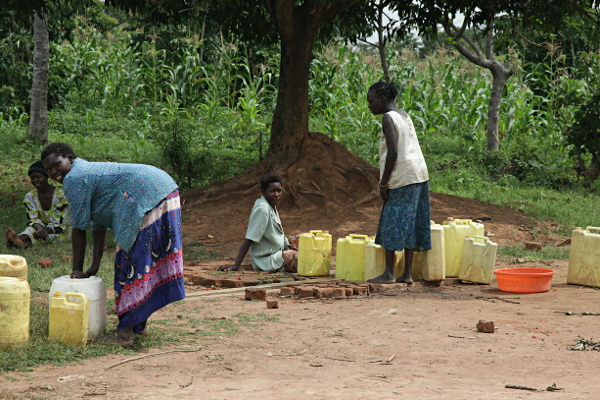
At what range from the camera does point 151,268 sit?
161 inches

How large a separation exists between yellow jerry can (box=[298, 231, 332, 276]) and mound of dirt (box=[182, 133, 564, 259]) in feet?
6.31

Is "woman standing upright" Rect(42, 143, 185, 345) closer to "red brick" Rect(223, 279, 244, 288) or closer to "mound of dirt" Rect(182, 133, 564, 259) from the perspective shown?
"red brick" Rect(223, 279, 244, 288)

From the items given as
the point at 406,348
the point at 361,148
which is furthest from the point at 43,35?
the point at 406,348

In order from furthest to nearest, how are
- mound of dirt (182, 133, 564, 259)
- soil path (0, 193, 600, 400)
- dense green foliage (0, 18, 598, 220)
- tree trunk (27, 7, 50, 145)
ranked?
dense green foliage (0, 18, 598, 220) < tree trunk (27, 7, 50, 145) < mound of dirt (182, 133, 564, 259) < soil path (0, 193, 600, 400)

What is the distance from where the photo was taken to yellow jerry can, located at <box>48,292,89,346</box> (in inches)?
153

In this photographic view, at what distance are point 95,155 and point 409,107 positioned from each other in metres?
6.42

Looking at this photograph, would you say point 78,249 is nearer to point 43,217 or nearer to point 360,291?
point 360,291

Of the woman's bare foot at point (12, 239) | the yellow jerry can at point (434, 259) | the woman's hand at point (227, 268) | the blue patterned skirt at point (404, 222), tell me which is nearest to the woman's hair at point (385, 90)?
the blue patterned skirt at point (404, 222)

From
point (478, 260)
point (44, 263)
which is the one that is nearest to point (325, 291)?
point (478, 260)

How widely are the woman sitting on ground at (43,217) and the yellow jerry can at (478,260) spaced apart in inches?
161

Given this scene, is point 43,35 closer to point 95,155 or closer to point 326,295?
point 95,155

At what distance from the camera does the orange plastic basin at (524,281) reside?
5746 mm

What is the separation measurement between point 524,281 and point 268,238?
7.61 ft

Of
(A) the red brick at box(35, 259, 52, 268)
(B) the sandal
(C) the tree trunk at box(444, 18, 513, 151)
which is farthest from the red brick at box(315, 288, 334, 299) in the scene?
(C) the tree trunk at box(444, 18, 513, 151)
